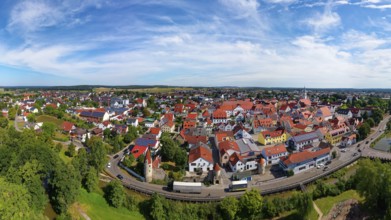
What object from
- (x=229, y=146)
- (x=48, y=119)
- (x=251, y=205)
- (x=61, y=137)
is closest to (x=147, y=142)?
(x=229, y=146)

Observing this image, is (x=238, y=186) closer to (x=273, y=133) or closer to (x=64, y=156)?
(x=273, y=133)

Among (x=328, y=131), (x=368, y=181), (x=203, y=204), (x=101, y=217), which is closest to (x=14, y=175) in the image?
(x=101, y=217)

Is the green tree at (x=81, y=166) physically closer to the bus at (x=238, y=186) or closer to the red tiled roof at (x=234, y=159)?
the bus at (x=238, y=186)

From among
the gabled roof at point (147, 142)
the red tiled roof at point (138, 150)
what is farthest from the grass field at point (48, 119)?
the red tiled roof at point (138, 150)

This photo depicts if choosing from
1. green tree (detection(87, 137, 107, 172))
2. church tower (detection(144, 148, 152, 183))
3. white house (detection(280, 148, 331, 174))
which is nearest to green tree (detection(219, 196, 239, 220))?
church tower (detection(144, 148, 152, 183))

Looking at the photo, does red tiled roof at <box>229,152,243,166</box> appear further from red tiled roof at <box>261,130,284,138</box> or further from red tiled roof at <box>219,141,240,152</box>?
red tiled roof at <box>261,130,284,138</box>

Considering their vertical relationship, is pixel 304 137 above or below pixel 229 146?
above
